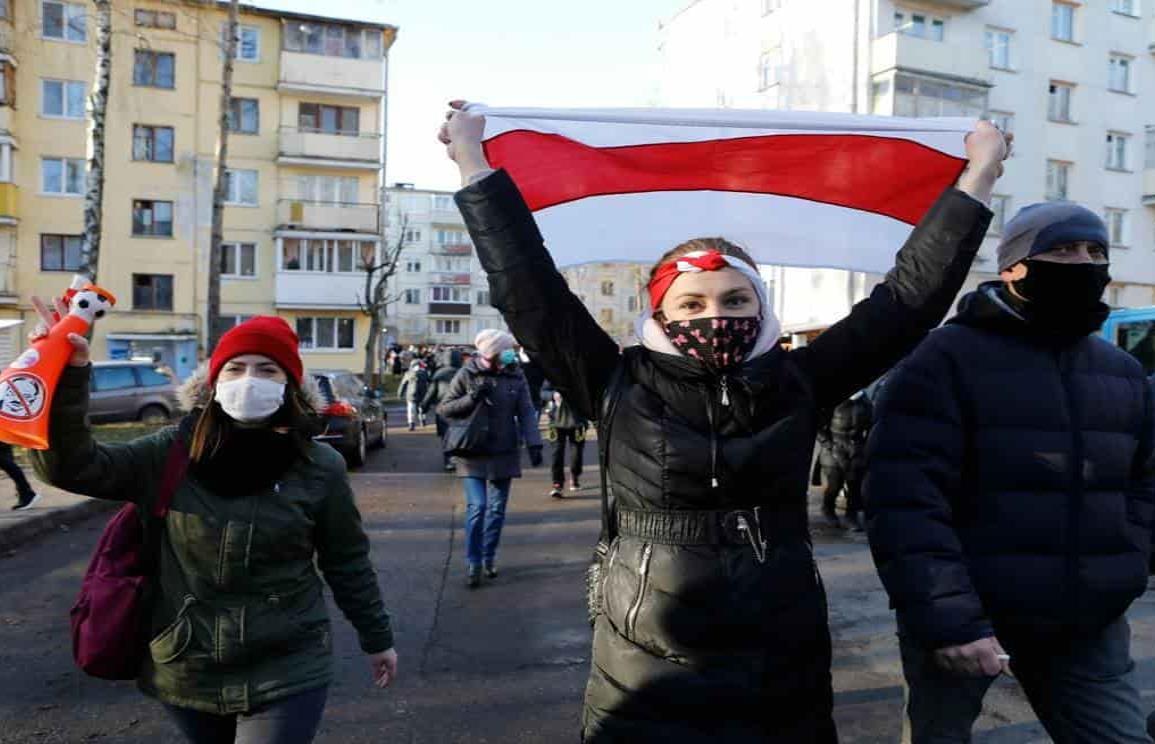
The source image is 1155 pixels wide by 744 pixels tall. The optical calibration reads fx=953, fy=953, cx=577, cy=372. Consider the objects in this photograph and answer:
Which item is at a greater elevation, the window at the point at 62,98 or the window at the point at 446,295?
the window at the point at 62,98

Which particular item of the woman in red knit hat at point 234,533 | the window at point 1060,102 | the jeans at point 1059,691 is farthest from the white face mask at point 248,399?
the window at point 1060,102

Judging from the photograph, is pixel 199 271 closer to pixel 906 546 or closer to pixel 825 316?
pixel 825 316

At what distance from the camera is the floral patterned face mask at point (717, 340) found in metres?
2.33

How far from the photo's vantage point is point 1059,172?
35.5 metres

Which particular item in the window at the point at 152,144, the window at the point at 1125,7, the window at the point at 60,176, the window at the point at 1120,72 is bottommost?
the window at the point at 60,176

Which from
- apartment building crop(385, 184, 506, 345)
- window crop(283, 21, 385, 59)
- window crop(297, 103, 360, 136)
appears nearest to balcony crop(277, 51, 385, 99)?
window crop(283, 21, 385, 59)

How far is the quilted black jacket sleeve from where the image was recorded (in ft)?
7.95

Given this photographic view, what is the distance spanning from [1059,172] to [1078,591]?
1481 inches

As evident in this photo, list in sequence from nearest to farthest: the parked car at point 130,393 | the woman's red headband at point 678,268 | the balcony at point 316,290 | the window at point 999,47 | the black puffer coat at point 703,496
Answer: the black puffer coat at point 703,496 < the woman's red headband at point 678,268 < the parked car at point 130,393 < the window at point 999,47 < the balcony at point 316,290

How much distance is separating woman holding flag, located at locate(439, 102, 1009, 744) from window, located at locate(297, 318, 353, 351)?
134ft

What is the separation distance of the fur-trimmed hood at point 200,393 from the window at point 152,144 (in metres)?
39.9

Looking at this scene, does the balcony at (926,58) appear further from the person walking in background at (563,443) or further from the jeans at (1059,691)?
the jeans at (1059,691)

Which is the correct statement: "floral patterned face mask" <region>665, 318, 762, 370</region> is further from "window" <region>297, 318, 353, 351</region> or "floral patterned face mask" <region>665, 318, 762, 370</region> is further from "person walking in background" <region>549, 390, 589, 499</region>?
"window" <region>297, 318, 353, 351</region>

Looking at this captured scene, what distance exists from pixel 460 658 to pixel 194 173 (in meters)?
37.9
